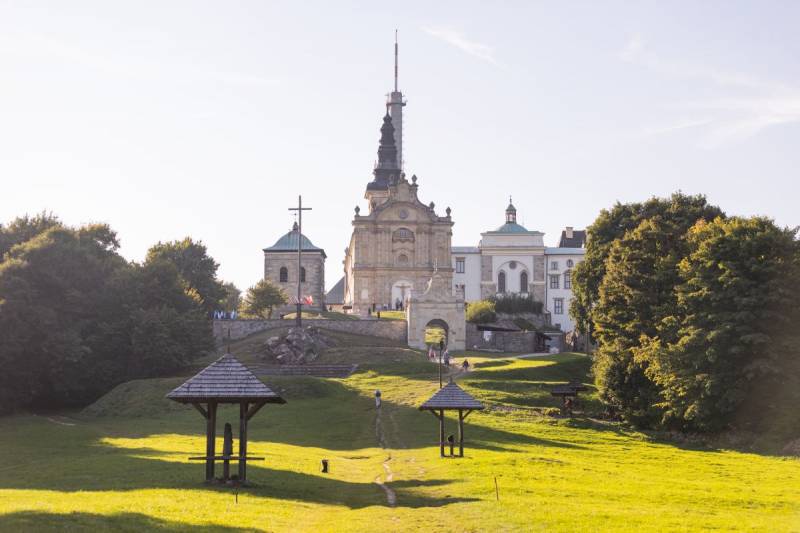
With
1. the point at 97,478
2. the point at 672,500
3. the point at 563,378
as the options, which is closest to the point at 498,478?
the point at 672,500

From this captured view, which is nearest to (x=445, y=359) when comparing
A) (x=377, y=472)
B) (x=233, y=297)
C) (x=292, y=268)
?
(x=377, y=472)

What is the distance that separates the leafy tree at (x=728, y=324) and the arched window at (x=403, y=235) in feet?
219

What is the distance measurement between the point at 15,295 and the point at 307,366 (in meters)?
22.3

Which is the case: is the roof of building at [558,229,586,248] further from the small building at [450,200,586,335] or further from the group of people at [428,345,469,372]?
the group of people at [428,345,469,372]

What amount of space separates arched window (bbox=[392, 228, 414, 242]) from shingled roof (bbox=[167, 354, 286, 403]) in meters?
87.3

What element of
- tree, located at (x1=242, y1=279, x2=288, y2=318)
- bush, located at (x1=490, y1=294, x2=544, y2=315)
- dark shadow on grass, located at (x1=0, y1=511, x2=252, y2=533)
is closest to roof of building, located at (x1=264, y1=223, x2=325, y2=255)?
tree, located at (x1=242, y1=279, x2=288, y2=318)

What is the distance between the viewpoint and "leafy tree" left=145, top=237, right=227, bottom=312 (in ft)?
310

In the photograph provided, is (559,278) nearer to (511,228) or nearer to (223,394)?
(511,228)

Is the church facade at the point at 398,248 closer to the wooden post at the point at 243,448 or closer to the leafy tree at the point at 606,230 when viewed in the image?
the leafy tree at the point at 606,230

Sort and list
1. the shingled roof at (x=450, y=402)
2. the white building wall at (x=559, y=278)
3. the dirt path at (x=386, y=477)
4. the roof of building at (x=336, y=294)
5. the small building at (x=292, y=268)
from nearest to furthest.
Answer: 1. the dirt path at (x=386, y=477)
2. the shingled roof at (x=450, y=402)
3. the small building at (x=292, y=268)
4. the white building wall at (x=559, y=278)
5. the roof of building at (x=336, y=294)

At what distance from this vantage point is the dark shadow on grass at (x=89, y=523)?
59.9 feet

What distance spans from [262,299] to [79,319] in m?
32.8

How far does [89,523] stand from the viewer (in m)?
18.8

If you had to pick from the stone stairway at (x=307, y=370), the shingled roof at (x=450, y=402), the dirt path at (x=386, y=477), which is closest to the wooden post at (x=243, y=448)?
the dirt path at (x=386, y=477)
